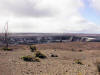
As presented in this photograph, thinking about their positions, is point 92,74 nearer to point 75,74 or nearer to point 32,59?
→ point 75,74

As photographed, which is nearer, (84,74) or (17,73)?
(17,73)

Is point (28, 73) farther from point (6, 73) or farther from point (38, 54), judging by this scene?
point (38, 54)

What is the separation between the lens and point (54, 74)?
1588cm

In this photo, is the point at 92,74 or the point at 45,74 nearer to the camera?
the point at 45,74

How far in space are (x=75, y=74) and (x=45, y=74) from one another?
2553mm

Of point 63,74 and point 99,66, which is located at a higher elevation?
point 99,66

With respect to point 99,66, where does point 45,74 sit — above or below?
below

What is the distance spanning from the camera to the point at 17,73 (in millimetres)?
15516

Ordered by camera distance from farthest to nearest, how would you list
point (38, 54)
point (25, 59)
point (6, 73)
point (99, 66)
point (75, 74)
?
point (38, 54)
point (25, 59)
point (75, 74)
point (6, 73)
point (99, 66)

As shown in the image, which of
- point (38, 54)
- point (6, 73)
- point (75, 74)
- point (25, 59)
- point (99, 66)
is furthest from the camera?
point (38, 54)

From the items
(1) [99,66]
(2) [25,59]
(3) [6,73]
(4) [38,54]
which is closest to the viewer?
(1) [99,66]

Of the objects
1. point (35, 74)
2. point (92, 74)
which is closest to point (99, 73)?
point (92, 74)

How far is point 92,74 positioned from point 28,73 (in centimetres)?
539

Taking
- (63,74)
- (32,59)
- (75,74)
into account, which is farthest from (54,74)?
(32,59)
